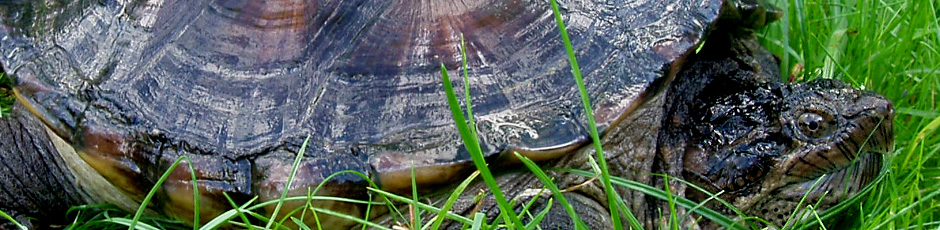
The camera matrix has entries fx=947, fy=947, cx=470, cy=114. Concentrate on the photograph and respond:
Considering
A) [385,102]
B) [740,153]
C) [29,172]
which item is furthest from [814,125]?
[29,172]

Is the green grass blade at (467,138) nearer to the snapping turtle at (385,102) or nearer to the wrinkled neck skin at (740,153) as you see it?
the snapping turtle at (385,102)

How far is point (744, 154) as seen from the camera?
2.39 m

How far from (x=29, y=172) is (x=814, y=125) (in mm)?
2058

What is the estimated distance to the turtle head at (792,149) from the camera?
2.35 metres

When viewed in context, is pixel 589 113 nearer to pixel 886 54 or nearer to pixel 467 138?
pixel 467 138

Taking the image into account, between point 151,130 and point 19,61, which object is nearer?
point 151,130

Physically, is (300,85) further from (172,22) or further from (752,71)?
(752,71)

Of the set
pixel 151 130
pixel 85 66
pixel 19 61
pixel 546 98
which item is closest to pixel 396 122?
pixel 546 98

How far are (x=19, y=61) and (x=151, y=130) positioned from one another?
0.44m

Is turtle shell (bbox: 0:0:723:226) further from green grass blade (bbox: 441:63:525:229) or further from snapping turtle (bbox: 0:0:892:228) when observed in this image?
green grass blade (bbox: 441:63:525:229)

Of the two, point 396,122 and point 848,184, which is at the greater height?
point 396,122

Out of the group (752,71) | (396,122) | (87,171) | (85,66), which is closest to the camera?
(396,122)

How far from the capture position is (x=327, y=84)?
2168mm

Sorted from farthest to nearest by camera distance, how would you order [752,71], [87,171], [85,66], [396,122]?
[752,71], [87,171], [85,66], [396,122]
